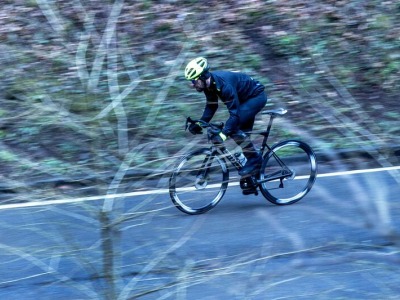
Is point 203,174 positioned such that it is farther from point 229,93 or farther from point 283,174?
point 283,174

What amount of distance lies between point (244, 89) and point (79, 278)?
16.4 feet

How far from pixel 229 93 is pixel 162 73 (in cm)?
234

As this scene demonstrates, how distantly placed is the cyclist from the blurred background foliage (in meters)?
0.30

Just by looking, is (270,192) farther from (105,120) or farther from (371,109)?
(105,120)

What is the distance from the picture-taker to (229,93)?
26.5 ft

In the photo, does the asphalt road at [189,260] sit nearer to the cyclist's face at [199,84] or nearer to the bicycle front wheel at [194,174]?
the bicycle front wheel at [194,174]

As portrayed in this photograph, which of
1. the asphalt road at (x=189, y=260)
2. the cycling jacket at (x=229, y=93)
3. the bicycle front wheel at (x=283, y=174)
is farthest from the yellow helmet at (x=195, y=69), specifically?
the asphalt road at (x=189, y=260)

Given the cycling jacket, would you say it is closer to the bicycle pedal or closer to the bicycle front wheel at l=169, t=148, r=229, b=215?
the bicycle pedal

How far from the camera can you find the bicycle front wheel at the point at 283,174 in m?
8.89

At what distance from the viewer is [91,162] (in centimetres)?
359

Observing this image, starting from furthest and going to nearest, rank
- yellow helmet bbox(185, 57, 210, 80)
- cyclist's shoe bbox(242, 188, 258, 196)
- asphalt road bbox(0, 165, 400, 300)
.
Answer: cyclist's shoe bbox(242, 188, 258, 196)
yellow helmet bbox(185, 57, 210, 80)
asphalt road bbox(0, 165, 400, 300)

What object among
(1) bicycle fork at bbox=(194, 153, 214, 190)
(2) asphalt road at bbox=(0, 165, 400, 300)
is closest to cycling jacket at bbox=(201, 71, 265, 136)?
(1) bicycle fork at bbox=(194, 153, 214, 190)

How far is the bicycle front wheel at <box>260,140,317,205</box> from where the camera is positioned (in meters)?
8.89

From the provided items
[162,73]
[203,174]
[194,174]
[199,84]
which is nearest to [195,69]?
[199,84]
